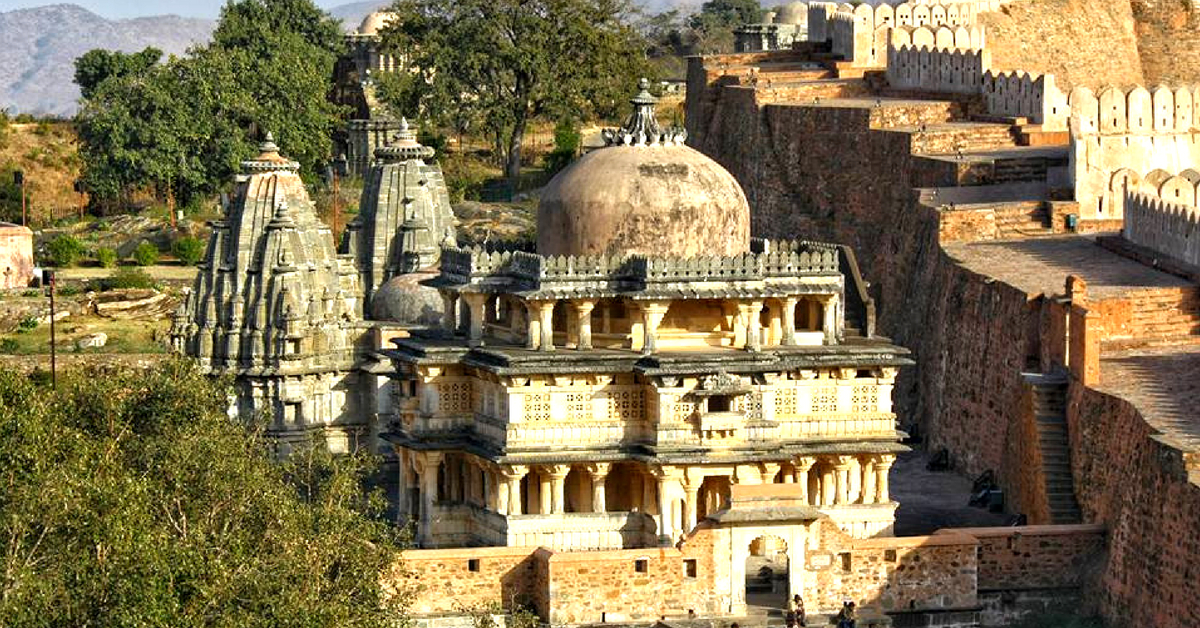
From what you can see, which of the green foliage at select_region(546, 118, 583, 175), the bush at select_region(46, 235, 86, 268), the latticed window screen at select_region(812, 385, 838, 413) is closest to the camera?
the latticed window screen at select_region(812, 385, 838, 413)

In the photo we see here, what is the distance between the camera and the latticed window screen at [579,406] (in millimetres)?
45062

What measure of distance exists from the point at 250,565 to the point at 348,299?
Answer: 2106 cm

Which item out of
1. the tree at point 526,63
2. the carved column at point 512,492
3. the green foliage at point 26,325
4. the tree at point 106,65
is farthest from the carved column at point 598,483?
the tree at point 106,65

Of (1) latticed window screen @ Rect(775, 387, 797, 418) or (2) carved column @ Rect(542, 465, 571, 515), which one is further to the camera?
(1) latticed window screen @ Rect(775, 387, 797, 418)

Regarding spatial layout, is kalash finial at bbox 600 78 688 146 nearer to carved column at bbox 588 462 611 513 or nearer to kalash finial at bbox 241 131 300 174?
carved column at bbox 588 462 611 513

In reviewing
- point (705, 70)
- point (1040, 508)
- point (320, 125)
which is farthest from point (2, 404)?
point (320, 125)

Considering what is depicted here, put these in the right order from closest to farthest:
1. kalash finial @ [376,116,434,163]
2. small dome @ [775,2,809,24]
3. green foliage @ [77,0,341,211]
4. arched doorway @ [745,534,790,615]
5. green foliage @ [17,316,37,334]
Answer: arched doorway @ [745,534,790,615]
kalash finial @ [376,116,434,163]
green foliage @ [17,316,37,334]
green foliage @ [77,0,341,211]
small dome @ [775,2,809,24]

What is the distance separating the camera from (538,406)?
45062 millimetres

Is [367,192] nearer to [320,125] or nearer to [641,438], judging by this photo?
[641,438]

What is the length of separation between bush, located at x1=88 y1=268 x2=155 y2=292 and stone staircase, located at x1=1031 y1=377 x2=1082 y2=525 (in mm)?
36653

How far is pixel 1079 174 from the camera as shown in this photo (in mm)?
57469

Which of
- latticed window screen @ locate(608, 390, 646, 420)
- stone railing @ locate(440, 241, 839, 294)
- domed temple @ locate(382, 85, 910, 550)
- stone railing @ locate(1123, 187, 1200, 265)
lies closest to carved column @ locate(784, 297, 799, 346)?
domed temple @ locate(382, 85, 910, 550)

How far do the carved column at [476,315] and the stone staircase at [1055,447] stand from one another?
723 centimetres

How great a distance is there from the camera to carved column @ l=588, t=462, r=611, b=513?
1780 inches
